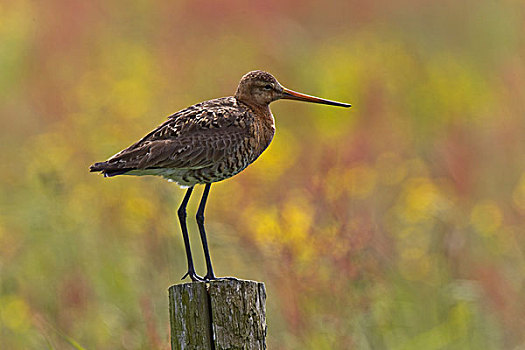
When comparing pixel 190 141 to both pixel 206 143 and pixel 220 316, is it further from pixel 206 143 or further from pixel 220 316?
pixel 220 316

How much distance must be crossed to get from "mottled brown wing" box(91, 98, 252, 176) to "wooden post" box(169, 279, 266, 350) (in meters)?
0.99

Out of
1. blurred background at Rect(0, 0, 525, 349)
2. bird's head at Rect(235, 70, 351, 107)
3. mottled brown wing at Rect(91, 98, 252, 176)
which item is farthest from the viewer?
blurred background at Rect(0, 0, 525, 349)

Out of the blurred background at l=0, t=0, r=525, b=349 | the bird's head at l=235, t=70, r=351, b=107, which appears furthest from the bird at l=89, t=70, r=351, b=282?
the blurred background at l=0, t=0, r=525, b=349

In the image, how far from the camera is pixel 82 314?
6.98 metres

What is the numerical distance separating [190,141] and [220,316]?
1.29m

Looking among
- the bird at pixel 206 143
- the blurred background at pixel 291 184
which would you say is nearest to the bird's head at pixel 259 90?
the bird at pixel 206 143

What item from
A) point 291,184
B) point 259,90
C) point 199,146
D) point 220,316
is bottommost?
point 220,316

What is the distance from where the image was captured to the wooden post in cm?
446

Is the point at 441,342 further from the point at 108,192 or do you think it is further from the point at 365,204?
the point at 108,192

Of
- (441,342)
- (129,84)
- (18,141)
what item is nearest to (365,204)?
(441,342)

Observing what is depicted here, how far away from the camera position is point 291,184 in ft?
32.3

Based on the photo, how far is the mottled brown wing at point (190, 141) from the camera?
525cm

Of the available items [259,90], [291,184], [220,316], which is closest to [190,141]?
[259,90]

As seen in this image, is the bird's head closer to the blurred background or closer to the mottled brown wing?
the mottled brown wing
